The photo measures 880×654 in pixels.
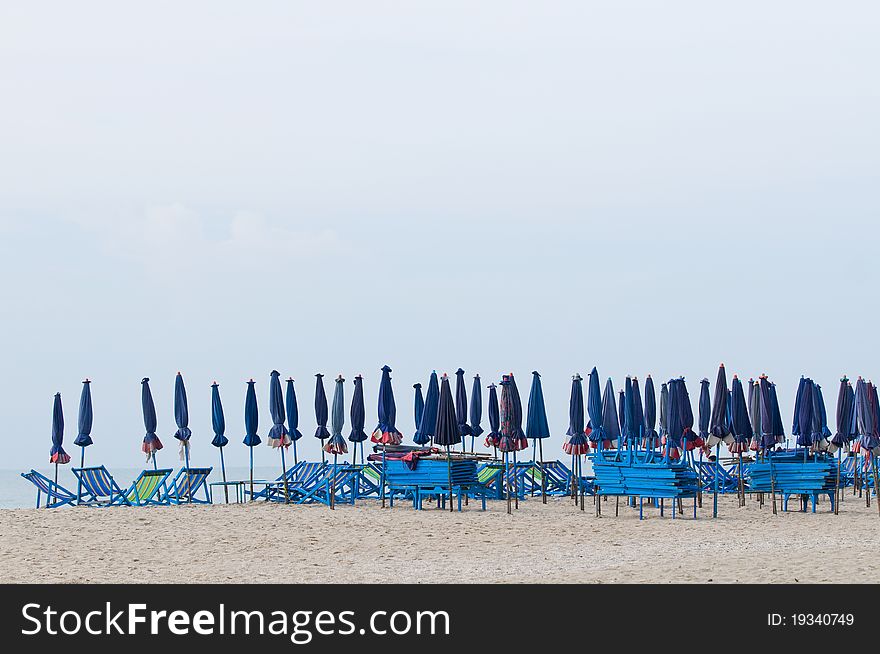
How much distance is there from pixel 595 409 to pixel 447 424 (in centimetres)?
335

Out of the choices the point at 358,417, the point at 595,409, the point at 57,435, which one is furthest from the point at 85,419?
the point at 595,409

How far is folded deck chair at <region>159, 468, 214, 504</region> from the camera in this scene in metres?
21.0

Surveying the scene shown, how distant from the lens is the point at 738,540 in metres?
15.2

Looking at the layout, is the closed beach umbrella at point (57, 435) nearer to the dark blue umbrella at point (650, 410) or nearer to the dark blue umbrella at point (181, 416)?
the dark blue umbrella at point (181, 416)

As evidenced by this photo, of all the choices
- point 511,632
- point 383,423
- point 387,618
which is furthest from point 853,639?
point 383,423

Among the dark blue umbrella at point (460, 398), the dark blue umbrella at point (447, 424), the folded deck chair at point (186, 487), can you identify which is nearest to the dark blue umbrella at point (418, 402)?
the dark blue umbrella at point (460, 398)

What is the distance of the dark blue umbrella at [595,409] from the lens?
21.6 m

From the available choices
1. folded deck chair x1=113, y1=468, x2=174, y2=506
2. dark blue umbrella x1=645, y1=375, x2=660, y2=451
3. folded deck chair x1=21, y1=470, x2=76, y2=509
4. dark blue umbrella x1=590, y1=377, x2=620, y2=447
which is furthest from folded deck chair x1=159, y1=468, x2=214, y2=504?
dark blue umbrella x1=645, y1=375, x2=660, y2=451

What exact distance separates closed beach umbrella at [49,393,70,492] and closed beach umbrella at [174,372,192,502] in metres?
2.42

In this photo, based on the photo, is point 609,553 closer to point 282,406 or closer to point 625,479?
point 625,479

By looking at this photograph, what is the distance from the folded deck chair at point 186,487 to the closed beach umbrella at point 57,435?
3013 millimetres

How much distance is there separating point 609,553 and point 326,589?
4.59 metres

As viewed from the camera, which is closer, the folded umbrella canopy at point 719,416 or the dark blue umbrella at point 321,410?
the folded umbrella canopy at point 719,416

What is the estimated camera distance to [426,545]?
49.5 feet
